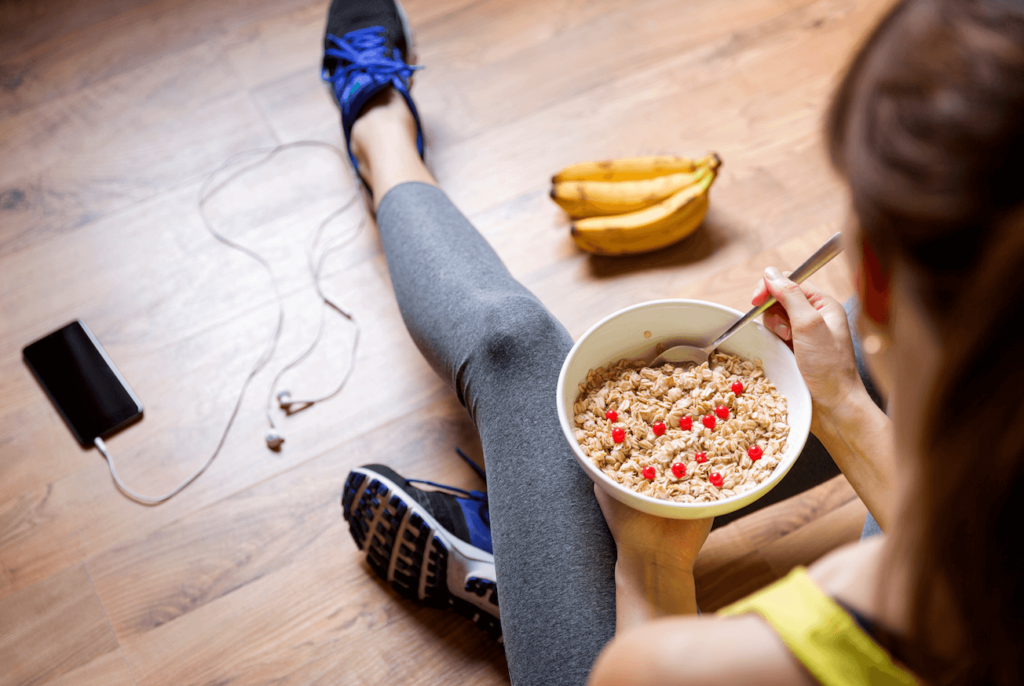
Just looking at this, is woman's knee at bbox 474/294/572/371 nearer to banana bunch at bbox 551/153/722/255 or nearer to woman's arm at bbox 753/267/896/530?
woman's arm at bbox 753/267/896/530

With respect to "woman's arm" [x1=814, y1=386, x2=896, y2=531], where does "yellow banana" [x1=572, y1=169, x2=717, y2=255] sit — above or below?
above

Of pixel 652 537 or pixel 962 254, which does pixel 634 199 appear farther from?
pixel 962 254

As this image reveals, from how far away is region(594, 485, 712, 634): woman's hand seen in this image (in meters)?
0.68

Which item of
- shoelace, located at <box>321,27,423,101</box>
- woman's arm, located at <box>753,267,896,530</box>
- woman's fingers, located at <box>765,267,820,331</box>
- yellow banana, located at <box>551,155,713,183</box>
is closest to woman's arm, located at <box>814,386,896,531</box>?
woman's arm, located at <box>753,267,896,530</box>

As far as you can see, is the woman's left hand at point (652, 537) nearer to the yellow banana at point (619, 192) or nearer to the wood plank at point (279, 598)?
the wood plank at point (279, 598)

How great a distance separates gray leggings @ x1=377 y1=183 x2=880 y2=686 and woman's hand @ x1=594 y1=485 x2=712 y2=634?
0.06 ft

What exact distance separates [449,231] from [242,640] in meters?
0.69

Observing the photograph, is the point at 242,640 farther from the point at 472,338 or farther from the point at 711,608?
the point at 711,608

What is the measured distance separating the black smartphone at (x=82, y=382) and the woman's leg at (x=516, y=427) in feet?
1.87

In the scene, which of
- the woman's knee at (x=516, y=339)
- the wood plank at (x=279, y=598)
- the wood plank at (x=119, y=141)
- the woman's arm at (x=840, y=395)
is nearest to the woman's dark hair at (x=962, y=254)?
the woman's arm at (x=840, y=395)

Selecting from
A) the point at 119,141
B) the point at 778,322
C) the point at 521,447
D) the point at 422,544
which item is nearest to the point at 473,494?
the point at 422,544

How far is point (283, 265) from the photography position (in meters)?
1.24

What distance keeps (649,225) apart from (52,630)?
1.15m

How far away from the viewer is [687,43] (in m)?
1.39
